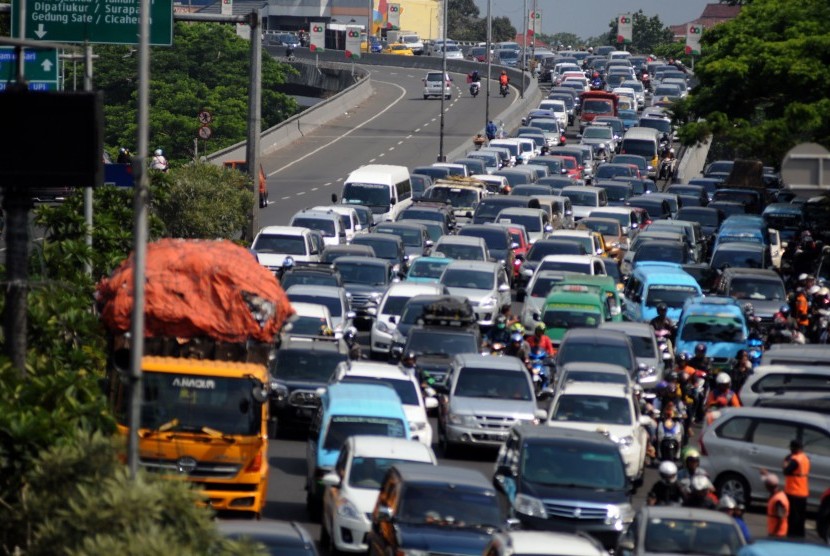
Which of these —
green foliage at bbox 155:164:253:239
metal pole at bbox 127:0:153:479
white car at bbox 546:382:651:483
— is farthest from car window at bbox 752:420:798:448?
green foliage at bbox 155:164:253:239

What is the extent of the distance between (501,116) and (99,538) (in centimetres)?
7550

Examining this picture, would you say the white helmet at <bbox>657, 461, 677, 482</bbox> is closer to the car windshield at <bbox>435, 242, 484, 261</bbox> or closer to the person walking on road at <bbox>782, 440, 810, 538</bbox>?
the person walking on road at <bbox>782, 440, 810, 538</bbox>

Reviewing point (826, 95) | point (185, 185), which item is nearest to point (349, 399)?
point (185, 185)

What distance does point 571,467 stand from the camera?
66.9 ft

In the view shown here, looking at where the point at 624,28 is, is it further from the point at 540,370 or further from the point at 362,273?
the point at 540,370

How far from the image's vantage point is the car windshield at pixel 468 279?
36.5 meters

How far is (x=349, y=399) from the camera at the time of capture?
72.7ft

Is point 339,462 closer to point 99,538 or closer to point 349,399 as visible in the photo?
point 349,399

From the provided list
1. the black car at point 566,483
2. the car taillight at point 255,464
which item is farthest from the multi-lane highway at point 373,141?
the car taillight at point 255,464

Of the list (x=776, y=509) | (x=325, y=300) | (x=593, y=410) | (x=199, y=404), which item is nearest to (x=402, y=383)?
(x=593, y=410)

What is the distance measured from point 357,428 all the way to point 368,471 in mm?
2599

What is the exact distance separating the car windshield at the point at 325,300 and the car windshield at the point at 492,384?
677 cm

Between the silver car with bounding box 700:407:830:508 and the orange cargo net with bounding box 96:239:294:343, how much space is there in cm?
612

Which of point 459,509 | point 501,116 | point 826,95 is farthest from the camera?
point 501,116
